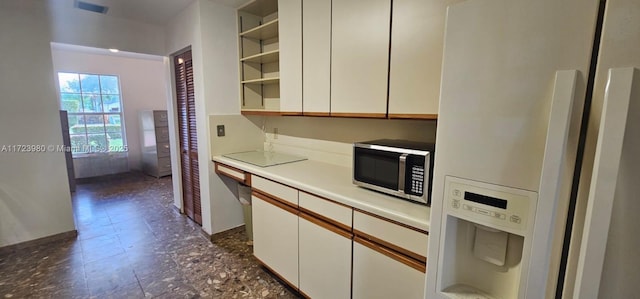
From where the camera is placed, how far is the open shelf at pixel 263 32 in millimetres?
2484

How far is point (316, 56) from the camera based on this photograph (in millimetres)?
2020

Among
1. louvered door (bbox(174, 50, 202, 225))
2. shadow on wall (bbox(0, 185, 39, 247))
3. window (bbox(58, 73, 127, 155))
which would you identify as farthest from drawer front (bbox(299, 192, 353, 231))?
window (bbox(58, 73, 127, 155))

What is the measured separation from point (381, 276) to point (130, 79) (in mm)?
6498

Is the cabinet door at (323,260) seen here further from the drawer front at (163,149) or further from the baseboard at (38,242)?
the drawer front at (163,149)

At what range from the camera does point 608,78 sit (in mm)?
654

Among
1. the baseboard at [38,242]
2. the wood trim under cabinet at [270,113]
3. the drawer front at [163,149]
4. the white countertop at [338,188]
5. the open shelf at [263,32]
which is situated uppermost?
the open shelf at [263,32]

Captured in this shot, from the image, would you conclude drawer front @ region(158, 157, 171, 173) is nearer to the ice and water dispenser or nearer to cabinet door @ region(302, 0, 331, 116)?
cabinet door @ region(302, 0, 331, 116)

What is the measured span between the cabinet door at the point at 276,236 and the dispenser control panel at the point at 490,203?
116 cm

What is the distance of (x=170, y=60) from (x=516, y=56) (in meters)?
3.54

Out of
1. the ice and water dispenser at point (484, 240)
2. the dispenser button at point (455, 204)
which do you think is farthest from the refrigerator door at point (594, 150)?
the dispenser button at point (455, 204)

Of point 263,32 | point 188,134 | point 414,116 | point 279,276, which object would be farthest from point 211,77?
point 414,116

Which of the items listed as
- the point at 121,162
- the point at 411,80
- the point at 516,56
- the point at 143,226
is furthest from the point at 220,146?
the point at 121,162

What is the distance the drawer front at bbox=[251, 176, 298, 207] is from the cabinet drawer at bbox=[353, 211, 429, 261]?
53cm

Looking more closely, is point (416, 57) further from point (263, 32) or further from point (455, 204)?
point (263, 32)
